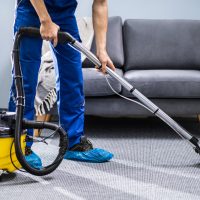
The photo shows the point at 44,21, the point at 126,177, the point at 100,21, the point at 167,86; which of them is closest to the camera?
the point at 44,21

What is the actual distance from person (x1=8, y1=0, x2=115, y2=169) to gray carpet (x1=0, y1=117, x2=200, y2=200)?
96 millimetres

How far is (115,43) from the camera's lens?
3.18 m

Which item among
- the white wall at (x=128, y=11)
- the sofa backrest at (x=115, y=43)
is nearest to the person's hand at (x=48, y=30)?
the sofa backrest at (x=115, y=43)

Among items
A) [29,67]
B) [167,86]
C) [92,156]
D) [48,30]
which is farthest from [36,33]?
[167,86]

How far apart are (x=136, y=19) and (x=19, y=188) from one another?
1.89 m

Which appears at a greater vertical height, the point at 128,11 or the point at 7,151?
the point at 128,11

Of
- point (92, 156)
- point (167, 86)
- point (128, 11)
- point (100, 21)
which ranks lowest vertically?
point (92, 156)

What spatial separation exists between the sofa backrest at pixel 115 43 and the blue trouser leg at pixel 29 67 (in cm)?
117

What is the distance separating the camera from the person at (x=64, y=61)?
1.89 metres

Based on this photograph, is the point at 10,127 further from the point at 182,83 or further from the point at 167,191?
the point at 182,83

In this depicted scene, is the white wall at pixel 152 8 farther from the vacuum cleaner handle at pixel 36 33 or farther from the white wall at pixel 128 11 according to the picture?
the vacuum cleaner handle at pixel 36 33

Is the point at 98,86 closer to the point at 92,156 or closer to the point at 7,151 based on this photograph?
the point at 92,156

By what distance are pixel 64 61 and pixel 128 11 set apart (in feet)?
5.22

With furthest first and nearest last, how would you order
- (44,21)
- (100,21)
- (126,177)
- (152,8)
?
1. (152,8)
2. (100,21)
3. (126,177)
4. (44,21)
